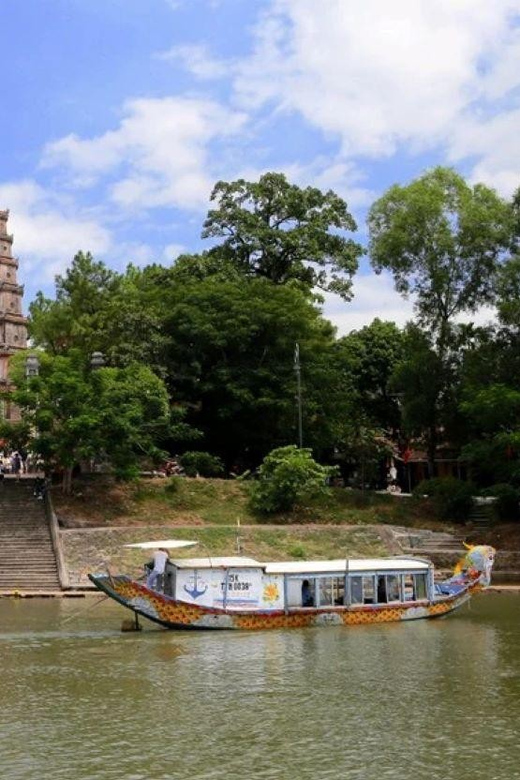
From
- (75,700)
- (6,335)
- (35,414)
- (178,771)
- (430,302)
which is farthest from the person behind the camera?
(6,335)

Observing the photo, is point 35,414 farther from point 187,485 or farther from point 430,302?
point 430,302

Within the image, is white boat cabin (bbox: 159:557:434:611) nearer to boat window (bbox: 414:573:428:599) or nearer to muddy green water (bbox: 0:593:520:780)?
boat window (bbox: 414:573:428:599)

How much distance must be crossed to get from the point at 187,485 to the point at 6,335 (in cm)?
2855

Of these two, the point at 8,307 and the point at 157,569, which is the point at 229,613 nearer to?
the point at 157,569

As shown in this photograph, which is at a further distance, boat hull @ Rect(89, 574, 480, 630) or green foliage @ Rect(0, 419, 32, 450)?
green foliage @ Rect(0, 419, 32, 450)

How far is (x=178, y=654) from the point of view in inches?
968

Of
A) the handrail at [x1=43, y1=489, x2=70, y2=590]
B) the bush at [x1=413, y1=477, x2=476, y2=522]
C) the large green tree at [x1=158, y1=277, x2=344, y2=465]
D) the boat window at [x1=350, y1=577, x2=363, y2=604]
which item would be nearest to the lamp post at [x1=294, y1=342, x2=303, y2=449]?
the large green tree at [x1=158, y1=277, x2=344, y2=465]

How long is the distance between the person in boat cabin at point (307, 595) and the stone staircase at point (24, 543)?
11820mm

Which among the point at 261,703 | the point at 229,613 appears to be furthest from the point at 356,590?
the point at 261,703

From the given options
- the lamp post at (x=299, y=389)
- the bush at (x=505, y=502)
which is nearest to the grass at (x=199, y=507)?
the bush at (x=505, y=502)

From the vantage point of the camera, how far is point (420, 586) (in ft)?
101

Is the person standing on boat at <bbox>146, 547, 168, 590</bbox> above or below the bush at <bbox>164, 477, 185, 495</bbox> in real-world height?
below

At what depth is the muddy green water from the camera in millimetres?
15133

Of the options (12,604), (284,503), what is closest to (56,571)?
(12,604)
